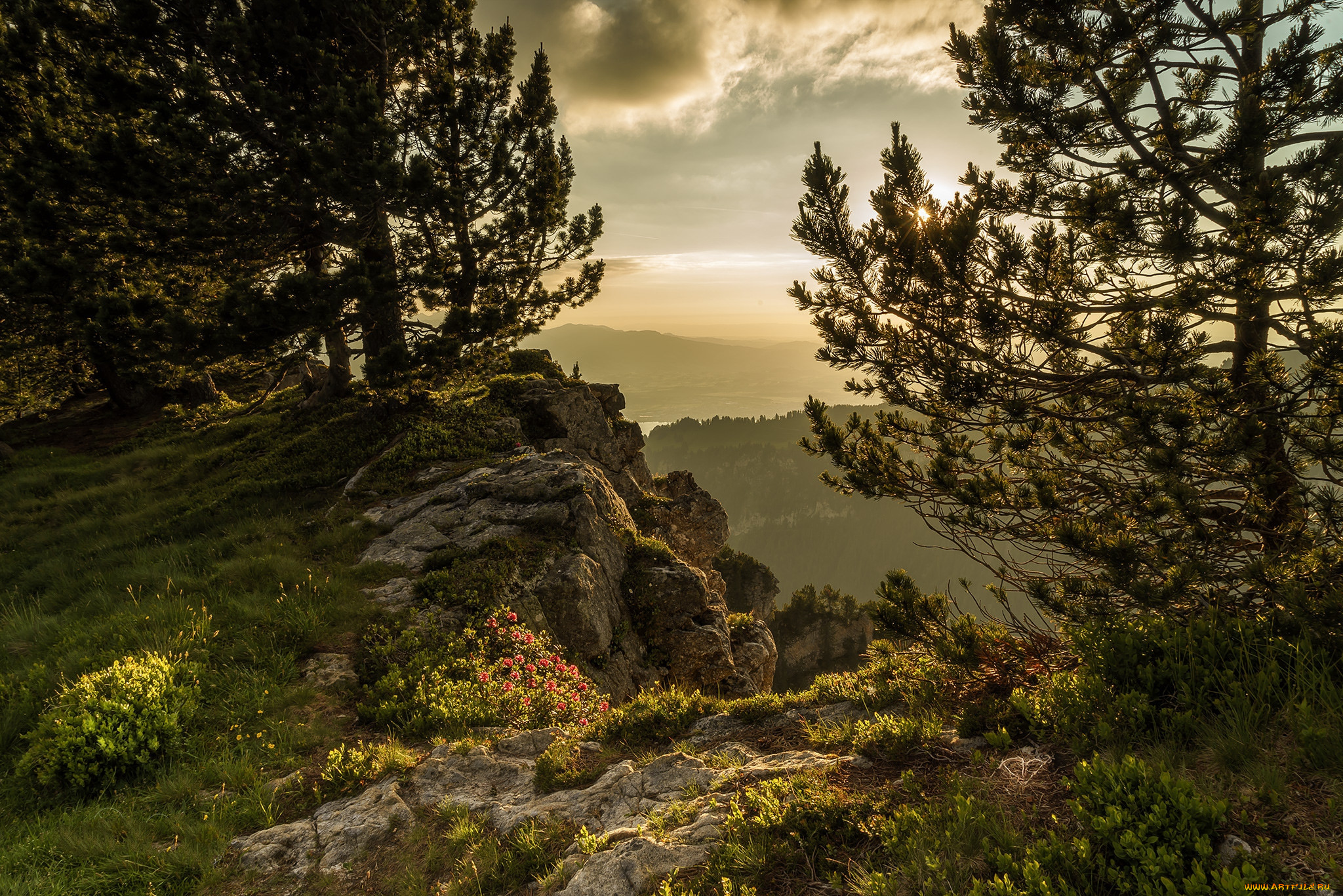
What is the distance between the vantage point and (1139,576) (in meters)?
4.22

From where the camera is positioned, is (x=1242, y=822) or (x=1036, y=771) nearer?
(x=1242, y=822)

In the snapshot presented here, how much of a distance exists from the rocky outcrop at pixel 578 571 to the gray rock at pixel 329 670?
1303 mm

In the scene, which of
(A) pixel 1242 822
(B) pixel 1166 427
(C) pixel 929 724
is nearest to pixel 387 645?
(C) pixel 929 724

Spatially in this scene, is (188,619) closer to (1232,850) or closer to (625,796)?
(625,796)

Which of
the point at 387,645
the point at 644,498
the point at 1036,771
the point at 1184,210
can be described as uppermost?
the point at 1184,210

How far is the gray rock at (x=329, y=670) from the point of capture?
21.7ft

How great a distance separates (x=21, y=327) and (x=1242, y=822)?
29494mm

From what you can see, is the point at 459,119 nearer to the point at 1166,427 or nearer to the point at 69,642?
the point at 69,642

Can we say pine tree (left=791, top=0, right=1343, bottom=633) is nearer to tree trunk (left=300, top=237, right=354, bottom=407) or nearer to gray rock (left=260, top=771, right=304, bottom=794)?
gray rock (left=260, top=771, right=304, bottom=794)

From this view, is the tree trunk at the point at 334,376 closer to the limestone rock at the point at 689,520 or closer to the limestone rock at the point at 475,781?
the limestone rock at the point at 689,520

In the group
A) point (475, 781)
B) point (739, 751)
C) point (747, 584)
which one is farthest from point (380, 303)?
point (747, 584)

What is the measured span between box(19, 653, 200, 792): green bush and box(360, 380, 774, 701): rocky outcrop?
3.06 meters

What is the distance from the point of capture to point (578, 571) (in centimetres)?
972

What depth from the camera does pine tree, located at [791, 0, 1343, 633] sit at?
4.10 metres
